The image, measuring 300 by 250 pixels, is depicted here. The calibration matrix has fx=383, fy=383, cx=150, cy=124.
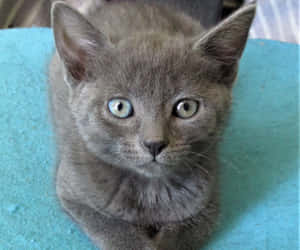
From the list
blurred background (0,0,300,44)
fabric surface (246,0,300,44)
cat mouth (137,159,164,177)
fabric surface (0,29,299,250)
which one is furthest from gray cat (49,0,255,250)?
fabric surface (246,0,300,44)

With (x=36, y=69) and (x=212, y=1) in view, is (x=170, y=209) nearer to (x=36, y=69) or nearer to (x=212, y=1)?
(x=36, y=69)

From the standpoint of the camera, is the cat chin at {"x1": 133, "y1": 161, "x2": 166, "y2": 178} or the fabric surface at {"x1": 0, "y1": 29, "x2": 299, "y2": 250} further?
the fabric surface at {"x1": 0, "y1": 29, "x2": 299, "y2": 250}

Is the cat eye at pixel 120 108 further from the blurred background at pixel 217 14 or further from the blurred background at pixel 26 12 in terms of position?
the blurred background at pixel 26 12

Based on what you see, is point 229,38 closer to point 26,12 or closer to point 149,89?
point 149,89

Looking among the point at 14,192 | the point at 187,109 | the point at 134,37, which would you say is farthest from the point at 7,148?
the point at 187,109

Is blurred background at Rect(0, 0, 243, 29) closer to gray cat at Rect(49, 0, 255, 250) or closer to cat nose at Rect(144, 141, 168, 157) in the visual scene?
gray cat at Rect(49, 0, 255, 250)
